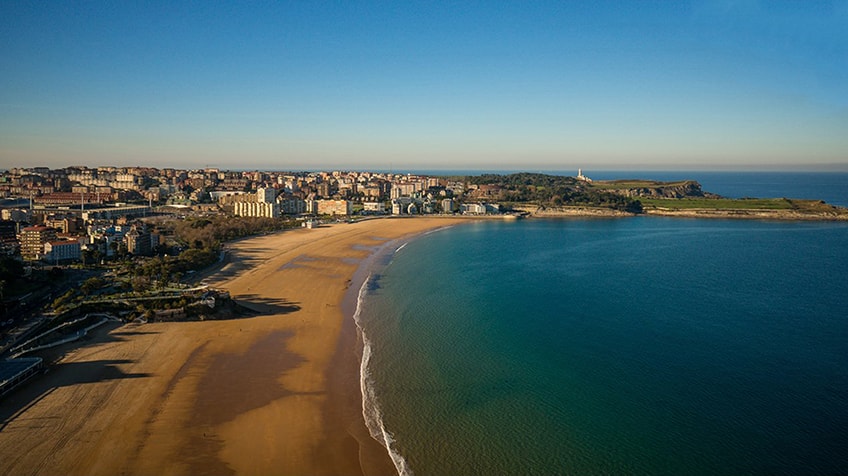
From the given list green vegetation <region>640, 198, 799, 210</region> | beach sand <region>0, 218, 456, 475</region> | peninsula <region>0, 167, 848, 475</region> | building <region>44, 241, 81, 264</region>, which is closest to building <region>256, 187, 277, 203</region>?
peninsula <region>0, 167, 848, 475</region>

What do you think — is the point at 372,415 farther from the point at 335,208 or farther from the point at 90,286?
the point at 335,208

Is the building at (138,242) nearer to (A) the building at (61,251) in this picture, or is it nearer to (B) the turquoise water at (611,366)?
(A) the building at (61,251)

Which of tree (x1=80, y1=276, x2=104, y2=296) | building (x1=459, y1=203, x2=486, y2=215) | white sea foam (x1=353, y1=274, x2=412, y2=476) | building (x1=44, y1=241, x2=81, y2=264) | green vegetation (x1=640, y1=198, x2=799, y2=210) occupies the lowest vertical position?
white sea foam (x1=353, y1=274, x2=412, y2=476)

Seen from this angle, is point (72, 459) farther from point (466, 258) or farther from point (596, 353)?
point (466, 258)

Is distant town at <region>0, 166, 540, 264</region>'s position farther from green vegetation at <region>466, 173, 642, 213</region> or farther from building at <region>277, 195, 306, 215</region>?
green vegetation at <region>466, 173, 642, 213</region>

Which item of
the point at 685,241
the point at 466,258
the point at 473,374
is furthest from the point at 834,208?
the point at 473,374

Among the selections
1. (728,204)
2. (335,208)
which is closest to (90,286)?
(335,208)
